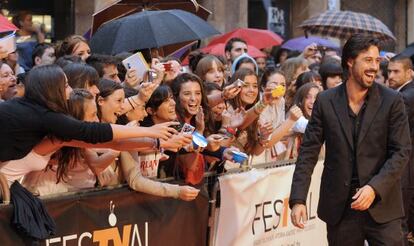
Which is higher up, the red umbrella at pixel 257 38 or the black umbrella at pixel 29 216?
the black umbrella at pixel 29 216

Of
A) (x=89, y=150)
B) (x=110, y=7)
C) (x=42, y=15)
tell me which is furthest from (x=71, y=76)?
(x=42, y=15)

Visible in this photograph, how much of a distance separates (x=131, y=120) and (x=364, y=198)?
2.03m

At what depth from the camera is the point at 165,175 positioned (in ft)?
26.5

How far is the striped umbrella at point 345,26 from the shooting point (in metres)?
16.0

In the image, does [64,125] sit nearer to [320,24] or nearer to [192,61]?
[192,61]

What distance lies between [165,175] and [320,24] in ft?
28.7

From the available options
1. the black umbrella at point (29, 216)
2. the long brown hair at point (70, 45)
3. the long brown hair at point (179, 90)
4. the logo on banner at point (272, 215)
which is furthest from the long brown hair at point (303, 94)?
the black umbrella at point (29, 216)

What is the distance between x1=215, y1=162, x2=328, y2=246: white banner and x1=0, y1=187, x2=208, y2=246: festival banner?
0.30 metres

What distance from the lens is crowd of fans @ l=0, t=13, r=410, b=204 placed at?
6430 millimetres

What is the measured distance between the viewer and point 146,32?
922 centimetres

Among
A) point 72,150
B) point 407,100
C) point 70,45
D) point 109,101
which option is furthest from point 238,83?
point 72,150

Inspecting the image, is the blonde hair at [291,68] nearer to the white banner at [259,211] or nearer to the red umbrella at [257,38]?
the white banner at [259,211]

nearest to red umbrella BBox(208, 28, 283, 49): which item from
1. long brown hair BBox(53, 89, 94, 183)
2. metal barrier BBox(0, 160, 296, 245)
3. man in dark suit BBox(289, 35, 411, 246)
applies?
metal barrier BBox(0, 160, 296, 245)

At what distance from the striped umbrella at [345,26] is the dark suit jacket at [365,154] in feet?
28.8
